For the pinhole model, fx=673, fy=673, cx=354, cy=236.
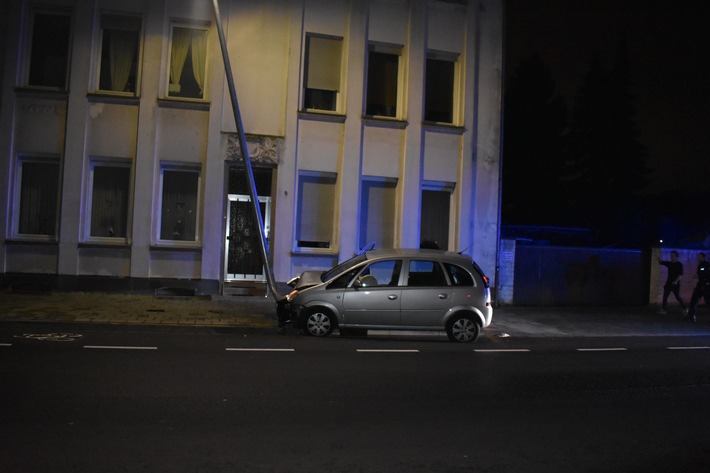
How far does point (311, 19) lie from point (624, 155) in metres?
40.3

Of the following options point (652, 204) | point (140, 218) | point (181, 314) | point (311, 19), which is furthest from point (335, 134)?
point (652, 204)

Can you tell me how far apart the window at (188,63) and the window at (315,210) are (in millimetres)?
3539

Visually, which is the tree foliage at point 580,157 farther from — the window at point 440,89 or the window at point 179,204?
the window at point 179,204

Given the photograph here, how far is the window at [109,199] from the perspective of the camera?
16.9 meters

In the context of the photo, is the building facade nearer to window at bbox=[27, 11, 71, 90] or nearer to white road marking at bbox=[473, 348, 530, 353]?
window at bbox=[27, 11, 71, 90]

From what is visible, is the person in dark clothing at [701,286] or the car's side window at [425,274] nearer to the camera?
the car's side window at [425,274]

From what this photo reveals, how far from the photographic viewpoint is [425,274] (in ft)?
40.7

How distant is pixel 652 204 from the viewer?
49344 millimetres

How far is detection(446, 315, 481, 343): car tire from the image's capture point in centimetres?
1226

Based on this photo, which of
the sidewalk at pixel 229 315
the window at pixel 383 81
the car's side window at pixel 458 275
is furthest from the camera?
the window at pixel 383 81

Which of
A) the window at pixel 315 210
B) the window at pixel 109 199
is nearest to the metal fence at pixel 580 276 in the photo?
the window at pixel 315 210

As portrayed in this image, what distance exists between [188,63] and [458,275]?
944 cm

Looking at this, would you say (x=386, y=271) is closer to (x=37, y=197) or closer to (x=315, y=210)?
(x=315, y=210)

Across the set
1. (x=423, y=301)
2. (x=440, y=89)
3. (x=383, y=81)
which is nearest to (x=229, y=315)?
(x=423, y=301)
